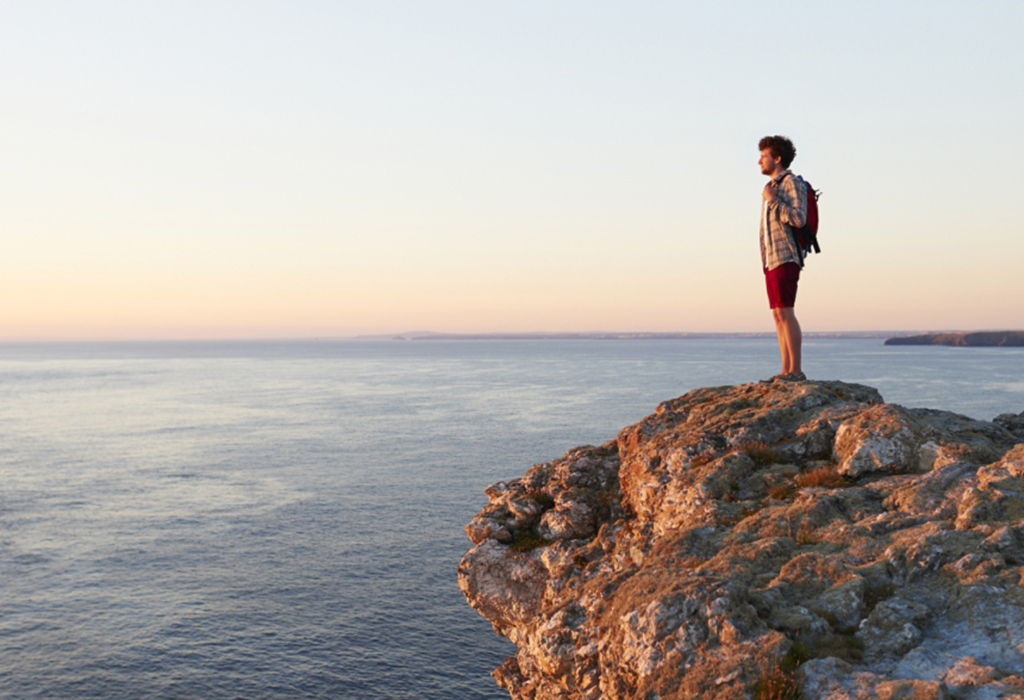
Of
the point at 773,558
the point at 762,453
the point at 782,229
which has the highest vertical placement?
the point at 782,229

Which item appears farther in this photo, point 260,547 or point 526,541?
point 260,547

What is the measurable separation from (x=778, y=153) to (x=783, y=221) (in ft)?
4.30

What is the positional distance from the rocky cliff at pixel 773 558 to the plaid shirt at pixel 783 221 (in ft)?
8.84

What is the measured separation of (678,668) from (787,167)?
9.87 m

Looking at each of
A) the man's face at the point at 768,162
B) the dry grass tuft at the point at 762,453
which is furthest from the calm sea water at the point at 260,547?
the man's face at the point at 768,162

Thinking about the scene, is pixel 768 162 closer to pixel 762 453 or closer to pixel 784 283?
pixel 784 283

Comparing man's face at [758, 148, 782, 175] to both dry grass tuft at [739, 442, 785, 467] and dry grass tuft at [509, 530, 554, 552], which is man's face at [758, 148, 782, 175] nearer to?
dry grass tuft at [739, 442, 785, 467]

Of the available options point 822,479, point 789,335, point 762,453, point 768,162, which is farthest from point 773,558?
point 768,162

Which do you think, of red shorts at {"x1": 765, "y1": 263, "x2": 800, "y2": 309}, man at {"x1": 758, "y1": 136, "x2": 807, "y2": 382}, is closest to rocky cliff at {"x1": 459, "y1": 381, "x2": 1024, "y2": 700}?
man at {"x1": 758, "y1": 136, "x2": 807, "y2": 382}

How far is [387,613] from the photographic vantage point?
55312mm

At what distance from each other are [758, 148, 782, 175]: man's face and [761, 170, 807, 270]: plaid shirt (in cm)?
21

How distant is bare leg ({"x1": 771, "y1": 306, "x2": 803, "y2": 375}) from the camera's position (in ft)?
49.0

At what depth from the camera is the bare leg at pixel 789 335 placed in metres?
14.9

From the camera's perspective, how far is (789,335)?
15164 mm
